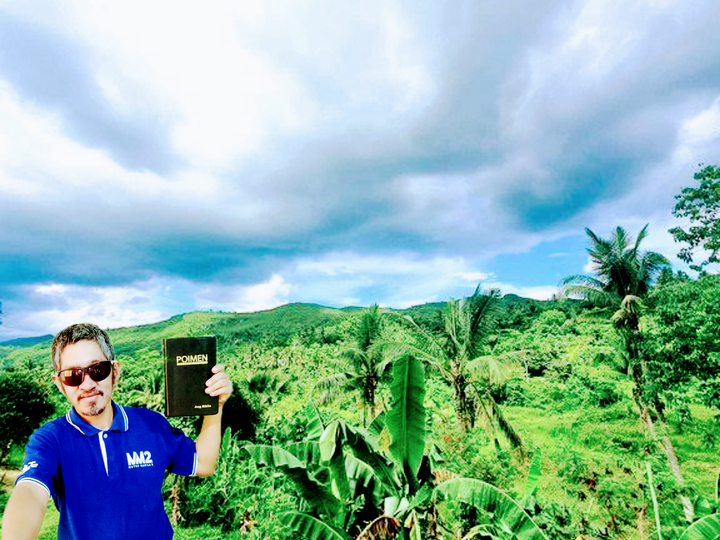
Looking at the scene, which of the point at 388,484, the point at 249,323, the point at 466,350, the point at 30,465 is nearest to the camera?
the point at 30,465

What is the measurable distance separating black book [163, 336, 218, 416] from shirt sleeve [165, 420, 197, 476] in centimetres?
17

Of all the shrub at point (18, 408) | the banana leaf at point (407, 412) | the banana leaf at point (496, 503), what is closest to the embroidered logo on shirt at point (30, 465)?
the banana leaf at point (407, 412)

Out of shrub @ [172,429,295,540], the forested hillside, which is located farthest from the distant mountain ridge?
shrub @ [172,429,295,540]

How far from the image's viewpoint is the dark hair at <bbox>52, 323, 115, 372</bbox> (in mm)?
1572

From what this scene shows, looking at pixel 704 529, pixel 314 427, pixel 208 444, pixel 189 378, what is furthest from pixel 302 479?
pixel 704 529

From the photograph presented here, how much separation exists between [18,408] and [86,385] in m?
Result: 19.3

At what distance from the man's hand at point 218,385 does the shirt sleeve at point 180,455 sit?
26cm

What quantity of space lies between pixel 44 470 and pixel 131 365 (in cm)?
2764

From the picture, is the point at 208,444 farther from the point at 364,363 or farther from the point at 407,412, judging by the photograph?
the point at 364,363

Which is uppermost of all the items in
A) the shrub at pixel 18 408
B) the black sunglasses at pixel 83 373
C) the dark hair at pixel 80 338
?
the dark hair at pixel 80 338

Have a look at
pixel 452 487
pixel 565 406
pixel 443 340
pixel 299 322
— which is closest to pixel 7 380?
pixel 443 340

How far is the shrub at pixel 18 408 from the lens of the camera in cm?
1574

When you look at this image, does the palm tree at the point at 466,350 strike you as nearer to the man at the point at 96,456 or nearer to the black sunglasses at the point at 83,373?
the man at the point at 96,456

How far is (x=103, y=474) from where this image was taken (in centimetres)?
160
